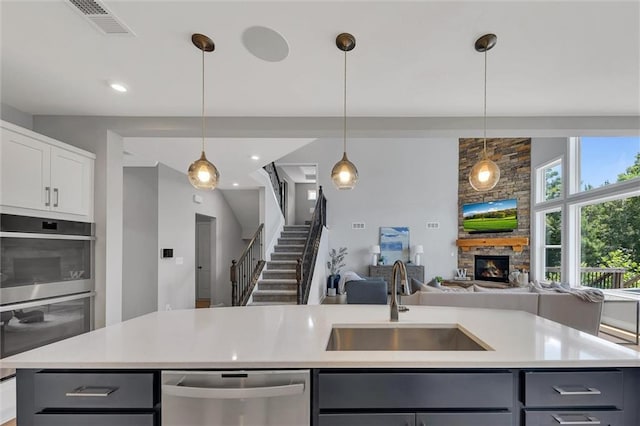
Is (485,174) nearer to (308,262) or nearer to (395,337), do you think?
(395,337)

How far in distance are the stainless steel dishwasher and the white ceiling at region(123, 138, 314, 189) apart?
2.96m

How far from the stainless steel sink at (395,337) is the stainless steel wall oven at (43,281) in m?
2.45

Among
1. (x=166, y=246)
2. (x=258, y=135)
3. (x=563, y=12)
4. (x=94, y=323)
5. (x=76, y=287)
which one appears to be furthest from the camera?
(x=166, y=246)

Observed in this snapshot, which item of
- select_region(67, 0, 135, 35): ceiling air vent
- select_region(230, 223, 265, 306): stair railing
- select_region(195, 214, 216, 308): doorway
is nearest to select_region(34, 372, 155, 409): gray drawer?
select_region(67, 0, 135, 35): ceiling air vent

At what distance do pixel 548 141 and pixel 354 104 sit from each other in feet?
20.7

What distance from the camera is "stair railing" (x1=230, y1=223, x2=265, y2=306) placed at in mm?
5062

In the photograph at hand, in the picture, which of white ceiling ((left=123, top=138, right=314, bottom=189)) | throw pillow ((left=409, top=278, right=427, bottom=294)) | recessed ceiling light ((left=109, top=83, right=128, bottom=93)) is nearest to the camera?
recessed ceiling light ((left=109, top=83, right=128, bottom=93))

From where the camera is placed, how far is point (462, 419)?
1290 mm

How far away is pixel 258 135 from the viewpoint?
3312 millimetres

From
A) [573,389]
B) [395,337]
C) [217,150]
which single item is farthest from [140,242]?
[573,389]

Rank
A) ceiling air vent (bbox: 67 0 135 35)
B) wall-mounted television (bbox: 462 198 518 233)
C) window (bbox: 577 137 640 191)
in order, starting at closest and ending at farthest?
1. ceiling air vent (bbox: 67 0 135 35)
2. window (bbox: 577 137 640 191)
3. wall-mounted television (bbox: 462 198 518 233)

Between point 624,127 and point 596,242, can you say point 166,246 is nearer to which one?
point 624,127

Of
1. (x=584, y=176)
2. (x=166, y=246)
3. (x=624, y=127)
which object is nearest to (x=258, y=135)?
(x=166, y=246)

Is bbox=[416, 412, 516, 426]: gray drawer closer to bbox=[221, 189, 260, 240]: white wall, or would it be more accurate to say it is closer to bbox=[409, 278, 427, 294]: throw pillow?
bbox=[409, 278, 427, 294]: throw pillow
